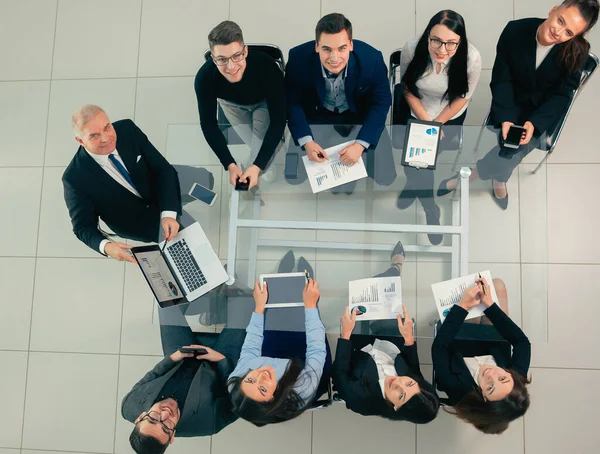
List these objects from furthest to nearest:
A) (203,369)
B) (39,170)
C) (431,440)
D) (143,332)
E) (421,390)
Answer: (39,170)
(143,332)
(431,440)
(203,369)
(421,390)

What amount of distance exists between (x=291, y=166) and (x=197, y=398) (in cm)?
111

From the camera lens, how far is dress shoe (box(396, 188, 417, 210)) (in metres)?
2.14

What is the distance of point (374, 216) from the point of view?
2.14 meters

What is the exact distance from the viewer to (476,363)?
6.86 feet

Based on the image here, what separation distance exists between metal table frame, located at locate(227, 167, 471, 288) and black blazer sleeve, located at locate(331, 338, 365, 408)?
45cm

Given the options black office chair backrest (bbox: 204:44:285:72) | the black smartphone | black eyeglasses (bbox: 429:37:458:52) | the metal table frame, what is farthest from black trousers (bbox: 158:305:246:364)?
black eyeglasses (bbox: 429:37:458:52)

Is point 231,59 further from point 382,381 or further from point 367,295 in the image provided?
point 382,381

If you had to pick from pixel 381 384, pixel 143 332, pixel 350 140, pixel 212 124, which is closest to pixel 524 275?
pixel 381 384

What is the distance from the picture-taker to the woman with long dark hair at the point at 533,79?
205cm

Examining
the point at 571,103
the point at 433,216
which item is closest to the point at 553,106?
the point at 571,103

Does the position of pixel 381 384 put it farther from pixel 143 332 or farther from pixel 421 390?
pixel 143 332

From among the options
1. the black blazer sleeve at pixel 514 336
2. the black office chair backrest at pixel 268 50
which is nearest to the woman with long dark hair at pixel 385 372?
the black blazer sleeve at pixel 514 336

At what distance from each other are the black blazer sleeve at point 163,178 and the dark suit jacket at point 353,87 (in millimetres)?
612

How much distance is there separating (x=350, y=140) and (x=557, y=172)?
61.1 inches
